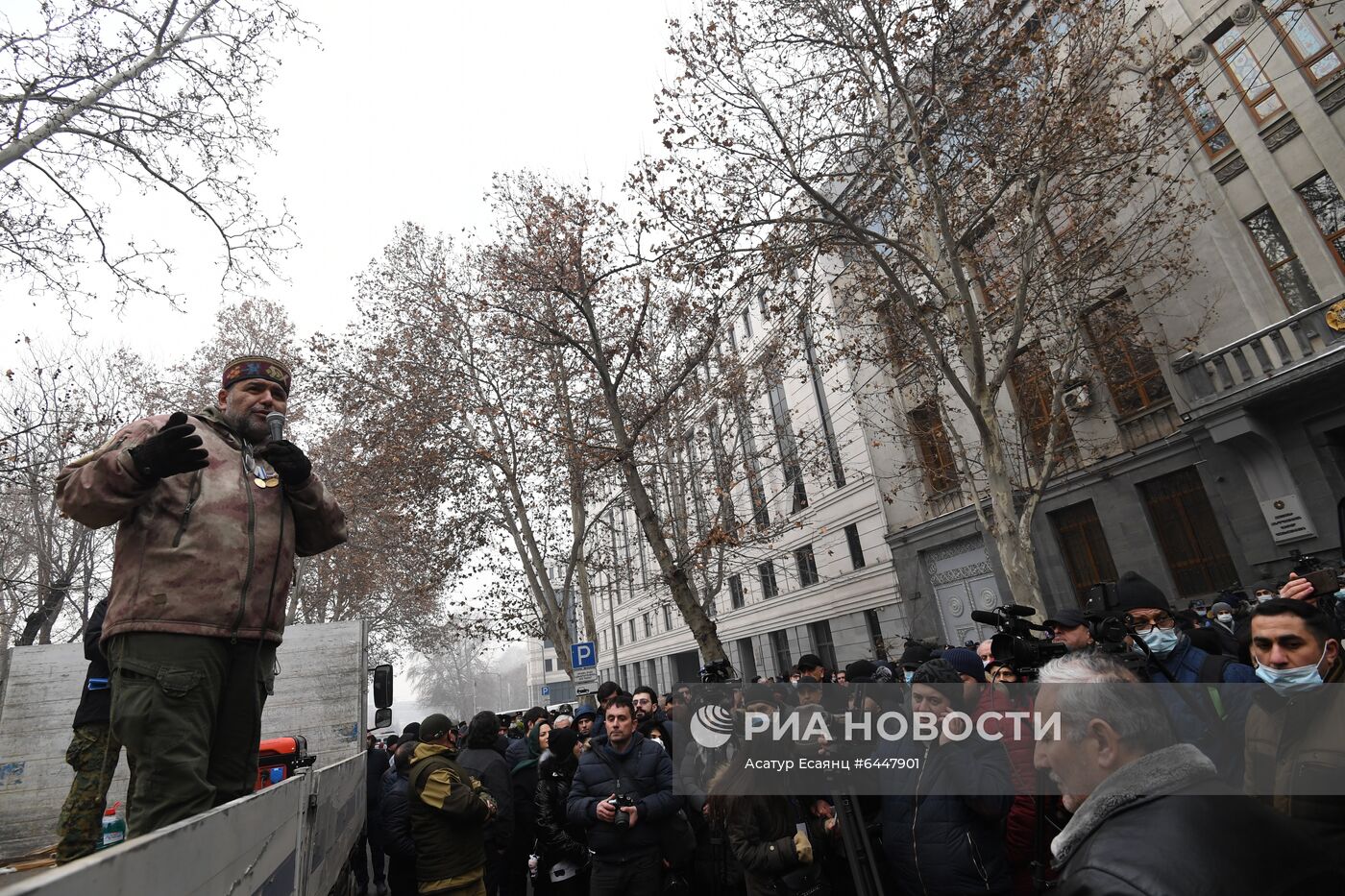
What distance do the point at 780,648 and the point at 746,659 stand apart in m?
3.46

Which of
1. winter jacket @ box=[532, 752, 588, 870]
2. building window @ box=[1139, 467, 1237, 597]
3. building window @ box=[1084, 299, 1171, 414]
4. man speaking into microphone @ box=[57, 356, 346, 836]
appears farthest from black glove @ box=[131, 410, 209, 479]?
building window @ box=[1139, 467, 1237, 597]

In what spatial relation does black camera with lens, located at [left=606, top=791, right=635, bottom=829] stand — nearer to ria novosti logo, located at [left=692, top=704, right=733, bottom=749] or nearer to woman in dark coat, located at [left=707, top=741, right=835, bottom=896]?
woman in dark coat, located at [left=707, top=741, right=835, bottom=896]

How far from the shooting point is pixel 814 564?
2598 centimetres

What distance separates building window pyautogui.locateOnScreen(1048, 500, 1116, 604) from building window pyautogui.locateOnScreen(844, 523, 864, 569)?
7439 mm

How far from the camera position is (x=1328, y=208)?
40.3ft

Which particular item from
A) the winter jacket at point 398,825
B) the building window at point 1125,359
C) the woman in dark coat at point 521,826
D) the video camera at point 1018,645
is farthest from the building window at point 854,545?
the video camera at point 1018,645

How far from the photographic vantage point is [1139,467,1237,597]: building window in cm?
1345

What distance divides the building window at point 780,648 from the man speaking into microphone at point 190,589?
26.4 meters

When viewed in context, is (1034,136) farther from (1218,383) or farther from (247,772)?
(247,772)

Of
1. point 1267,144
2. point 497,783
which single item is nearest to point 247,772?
point 497,783

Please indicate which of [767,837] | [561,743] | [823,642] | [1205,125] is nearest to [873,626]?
[823,642]

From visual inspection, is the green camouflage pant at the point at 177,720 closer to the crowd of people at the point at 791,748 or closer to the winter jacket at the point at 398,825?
the crowd of people at the point at 791,748

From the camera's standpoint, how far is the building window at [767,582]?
28.6 m

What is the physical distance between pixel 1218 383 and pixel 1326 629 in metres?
12.7
